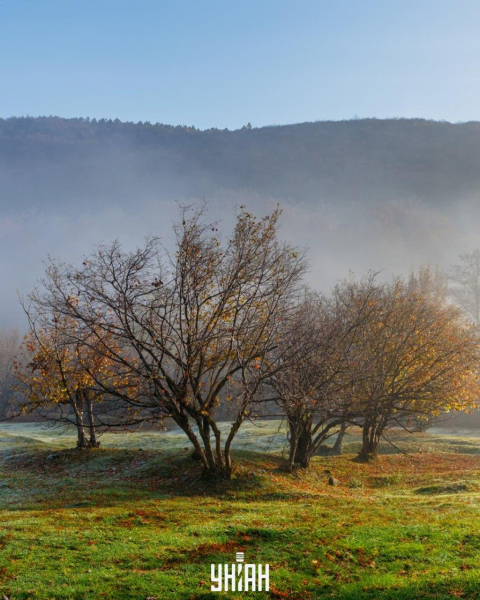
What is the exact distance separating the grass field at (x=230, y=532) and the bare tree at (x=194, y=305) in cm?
384

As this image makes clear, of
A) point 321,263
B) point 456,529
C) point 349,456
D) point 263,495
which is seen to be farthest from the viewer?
point 321,263

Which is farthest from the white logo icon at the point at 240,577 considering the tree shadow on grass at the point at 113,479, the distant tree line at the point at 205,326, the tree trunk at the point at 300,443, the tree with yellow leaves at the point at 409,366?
the tree with yellow leaves at the point at 409,366

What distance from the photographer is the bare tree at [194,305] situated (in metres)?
20.9

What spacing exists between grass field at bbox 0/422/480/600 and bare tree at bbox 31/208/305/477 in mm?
3840

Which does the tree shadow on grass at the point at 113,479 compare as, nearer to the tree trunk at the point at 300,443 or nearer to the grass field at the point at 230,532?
the grass field at the point at 230,532

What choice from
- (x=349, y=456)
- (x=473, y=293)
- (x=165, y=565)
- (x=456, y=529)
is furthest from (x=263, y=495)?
(x=473, y=293)

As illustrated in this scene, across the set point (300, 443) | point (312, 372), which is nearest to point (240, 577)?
point (312, 372)

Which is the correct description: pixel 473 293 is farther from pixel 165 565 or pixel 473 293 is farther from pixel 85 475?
pixel 165 565

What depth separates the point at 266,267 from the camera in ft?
72.6

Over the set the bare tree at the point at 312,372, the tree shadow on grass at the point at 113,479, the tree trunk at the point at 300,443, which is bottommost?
the tree shadow on grass at the point at 113,479

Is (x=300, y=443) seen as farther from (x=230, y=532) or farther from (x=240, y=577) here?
(x=240, y=577)

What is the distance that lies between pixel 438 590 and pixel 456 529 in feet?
14.9

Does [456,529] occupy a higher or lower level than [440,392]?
lower

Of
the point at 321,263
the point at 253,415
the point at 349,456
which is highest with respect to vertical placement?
the point at 321,263
